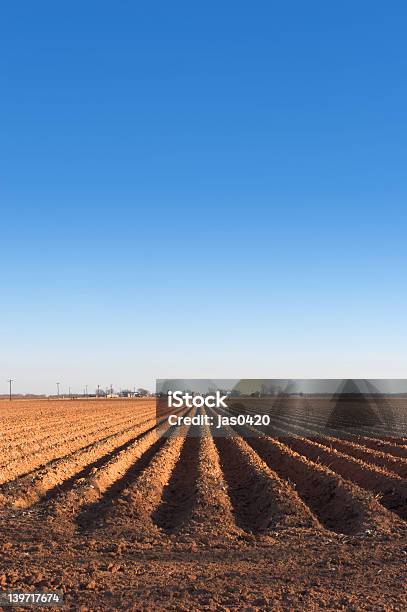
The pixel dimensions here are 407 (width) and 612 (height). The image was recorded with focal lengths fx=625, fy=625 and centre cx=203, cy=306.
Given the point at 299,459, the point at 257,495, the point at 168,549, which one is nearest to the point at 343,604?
the point at 168,549

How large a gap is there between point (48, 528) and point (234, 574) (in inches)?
163

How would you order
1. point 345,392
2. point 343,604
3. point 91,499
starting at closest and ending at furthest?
1. point 343,604
2. point 91,499
3. point 345,392

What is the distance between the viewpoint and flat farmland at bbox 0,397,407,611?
7.09 metres

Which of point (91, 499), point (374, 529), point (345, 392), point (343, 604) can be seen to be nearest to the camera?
point (343, 604)

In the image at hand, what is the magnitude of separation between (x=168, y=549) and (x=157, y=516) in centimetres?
305

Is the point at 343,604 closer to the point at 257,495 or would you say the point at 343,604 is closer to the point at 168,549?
the point at 168,549

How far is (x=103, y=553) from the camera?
8758 mm

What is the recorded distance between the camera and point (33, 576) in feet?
24.5

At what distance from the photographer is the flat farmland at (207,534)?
709cm

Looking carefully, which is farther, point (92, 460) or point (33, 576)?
point (92, 460)

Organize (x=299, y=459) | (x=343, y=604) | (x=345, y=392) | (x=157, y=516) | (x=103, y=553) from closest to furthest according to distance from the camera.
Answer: (x=343, y=604) → (x=103, y=553) → (x=157, y=516) → (x=299, y=459) → (x=345, y=392)

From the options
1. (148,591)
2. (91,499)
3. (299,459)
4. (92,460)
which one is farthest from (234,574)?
(92,460)

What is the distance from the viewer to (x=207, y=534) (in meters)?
10.1

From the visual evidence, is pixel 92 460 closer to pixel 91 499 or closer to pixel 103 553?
pixel 91 499
